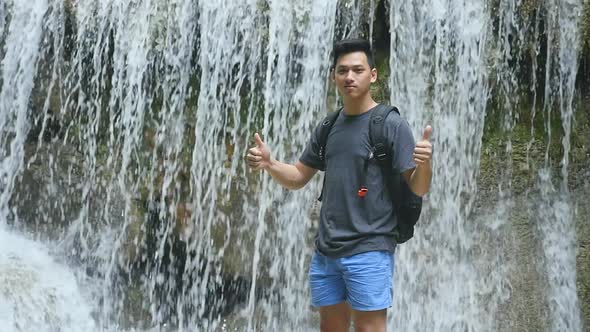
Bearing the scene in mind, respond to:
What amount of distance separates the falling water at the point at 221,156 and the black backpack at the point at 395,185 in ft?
8.58

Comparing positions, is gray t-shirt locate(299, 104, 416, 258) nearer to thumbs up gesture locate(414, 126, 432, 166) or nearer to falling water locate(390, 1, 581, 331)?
thumbs up gesture locate(414, 126, 432, 166)

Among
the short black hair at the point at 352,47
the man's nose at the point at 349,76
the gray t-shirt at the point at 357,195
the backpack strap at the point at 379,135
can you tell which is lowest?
the gray t-shirt at the point at 357,195


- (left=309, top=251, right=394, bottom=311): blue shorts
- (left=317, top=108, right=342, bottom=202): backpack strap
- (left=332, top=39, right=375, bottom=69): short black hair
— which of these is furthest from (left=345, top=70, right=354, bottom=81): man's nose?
(left=309, top=251, right=394, bottom=311): blue shorts

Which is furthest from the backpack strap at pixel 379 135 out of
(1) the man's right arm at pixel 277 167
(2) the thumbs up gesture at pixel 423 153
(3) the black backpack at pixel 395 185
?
(1) the man's right arm at pixel 277 167

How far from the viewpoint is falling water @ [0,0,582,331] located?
540cm

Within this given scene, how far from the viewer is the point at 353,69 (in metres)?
3.00

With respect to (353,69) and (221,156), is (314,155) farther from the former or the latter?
(221,156)

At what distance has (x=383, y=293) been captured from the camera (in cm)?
279

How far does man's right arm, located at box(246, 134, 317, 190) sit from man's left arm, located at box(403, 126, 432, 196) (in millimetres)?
600

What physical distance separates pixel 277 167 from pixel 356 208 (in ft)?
1.60

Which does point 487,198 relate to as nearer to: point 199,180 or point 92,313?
point 199,180

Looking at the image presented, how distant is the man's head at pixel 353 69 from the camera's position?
2980 millimetres

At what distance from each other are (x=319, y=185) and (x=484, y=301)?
1.56 metres

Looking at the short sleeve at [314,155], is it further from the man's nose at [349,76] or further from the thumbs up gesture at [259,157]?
the man's nose at [349,76]
